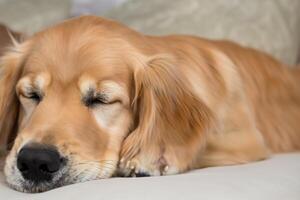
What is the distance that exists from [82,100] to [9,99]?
1.14ft

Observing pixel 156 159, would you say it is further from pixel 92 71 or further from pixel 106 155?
pixel 92 71

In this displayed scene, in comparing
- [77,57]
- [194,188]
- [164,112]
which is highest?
[77,57]

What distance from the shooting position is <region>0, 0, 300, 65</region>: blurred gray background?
8.70ft

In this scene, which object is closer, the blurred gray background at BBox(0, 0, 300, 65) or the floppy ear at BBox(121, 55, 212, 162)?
the floppy ear at BBox(121, 55, 212, 162)

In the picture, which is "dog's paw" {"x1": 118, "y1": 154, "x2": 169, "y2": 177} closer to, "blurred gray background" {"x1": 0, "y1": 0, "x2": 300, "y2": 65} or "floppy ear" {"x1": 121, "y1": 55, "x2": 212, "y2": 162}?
"floppy ear" {"x1": 121, "y1": 55, "x2": 212, "y2": 162}

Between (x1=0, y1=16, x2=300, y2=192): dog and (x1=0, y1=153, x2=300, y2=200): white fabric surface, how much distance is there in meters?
0.10

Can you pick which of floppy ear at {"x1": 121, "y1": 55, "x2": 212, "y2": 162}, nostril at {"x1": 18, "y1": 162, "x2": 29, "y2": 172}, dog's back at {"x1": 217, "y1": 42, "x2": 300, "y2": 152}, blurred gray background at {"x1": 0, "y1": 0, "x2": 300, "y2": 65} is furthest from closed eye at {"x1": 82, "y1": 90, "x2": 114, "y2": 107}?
blurred gray background at {"x1": 0, "y1": 0, "x2": 300, "y2": 65}

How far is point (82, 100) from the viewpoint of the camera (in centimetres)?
164

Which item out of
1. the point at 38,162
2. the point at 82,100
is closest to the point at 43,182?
the point at 38,162

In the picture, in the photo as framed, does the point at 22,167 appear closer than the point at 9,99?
Yes

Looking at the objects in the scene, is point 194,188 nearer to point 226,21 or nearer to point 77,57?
point 77,57

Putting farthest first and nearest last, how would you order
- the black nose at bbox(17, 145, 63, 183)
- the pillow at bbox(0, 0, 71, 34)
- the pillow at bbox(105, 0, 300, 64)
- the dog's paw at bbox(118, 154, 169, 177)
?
1. the pillow at bbox(0, 0, 71, 34)
2. the pillow at bbox(105, 0, 300, 64)
3. the dog's paw at bbox(118, 154, 169, 177)
4. the black nose at bbox(17, 145, 63, 183)

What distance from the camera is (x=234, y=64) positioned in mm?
2176

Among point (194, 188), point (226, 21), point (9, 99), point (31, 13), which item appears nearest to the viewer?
point (194, 188)
